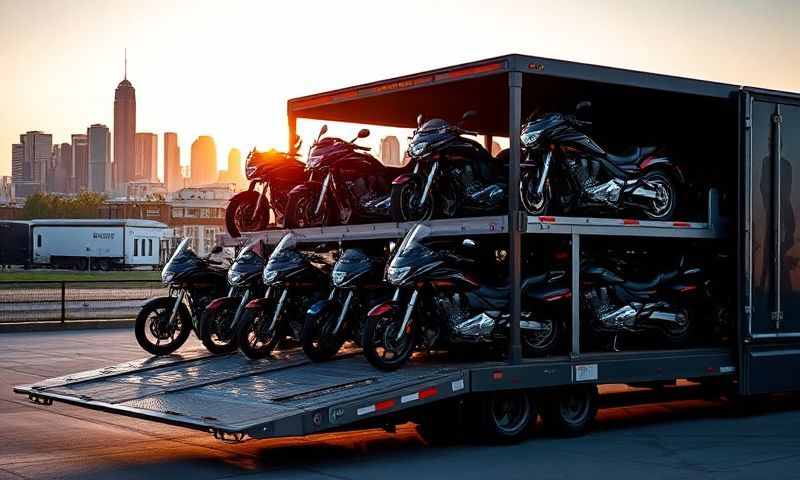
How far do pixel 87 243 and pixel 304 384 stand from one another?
6325 cm

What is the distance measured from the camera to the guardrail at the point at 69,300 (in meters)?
27.5

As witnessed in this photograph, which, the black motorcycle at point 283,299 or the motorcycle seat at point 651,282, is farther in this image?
the motorcycle seat at point 651,282

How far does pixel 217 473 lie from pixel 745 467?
432 centimetres

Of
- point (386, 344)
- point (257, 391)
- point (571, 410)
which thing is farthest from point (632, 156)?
point (257, 391)

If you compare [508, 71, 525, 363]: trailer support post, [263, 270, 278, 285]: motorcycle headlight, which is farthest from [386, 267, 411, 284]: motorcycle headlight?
[263, 270, 278, 285]: motorcycle headlight

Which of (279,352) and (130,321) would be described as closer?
(279,352)

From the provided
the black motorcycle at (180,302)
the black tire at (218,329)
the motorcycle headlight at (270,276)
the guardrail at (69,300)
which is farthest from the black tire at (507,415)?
the guardrail at (69,300)

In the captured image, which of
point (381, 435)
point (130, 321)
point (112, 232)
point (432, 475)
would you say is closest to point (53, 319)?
point (130, 321)

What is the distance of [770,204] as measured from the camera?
42.8 feet

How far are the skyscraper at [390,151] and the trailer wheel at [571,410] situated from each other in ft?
13.7

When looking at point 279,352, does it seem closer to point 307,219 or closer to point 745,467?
point 307,219

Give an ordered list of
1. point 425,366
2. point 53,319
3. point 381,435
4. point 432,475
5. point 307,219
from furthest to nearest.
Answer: point 53,319, point 307,219, point 381,435, point 425,366, point 432,475

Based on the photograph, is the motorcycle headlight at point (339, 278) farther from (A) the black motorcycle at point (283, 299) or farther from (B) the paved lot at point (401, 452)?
(B) the paved lot at point (401, 452)

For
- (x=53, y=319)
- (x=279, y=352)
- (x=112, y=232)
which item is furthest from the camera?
(x=112, y=232)
